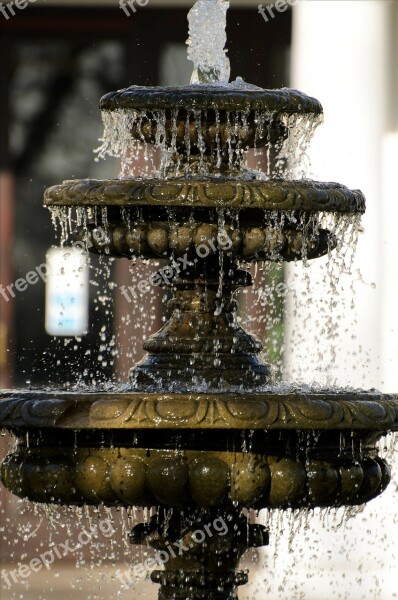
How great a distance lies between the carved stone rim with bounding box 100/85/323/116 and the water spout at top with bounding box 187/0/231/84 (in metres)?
0.61

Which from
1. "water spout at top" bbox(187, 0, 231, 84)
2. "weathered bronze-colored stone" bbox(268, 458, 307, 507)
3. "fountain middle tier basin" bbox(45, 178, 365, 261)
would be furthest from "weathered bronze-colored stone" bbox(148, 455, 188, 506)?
"water spout at top" bbox(187, 0, 231, 84)

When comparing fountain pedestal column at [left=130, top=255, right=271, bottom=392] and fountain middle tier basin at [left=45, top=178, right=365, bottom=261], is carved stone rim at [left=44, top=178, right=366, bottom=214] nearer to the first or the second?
fountain middle tier basin at [left=45, top=178, right=365, bottom=261]

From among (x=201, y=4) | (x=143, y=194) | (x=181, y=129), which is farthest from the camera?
(x=201, y=4)

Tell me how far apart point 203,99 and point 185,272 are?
1.99 feet

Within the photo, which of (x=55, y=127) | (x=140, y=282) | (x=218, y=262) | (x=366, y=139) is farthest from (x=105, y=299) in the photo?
(x=218, y=262)

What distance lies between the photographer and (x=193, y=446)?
15.9 ft

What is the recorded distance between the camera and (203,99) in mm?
5270

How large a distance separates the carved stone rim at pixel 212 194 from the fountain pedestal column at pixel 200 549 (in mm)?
1012

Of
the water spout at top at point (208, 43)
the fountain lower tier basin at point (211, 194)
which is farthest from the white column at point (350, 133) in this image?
the fountain lower tier basin at point (211, 194)

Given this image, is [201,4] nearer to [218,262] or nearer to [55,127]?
[218,262]

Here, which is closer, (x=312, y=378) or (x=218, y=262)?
(x=218, y=262)

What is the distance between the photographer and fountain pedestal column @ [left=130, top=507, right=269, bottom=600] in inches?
203

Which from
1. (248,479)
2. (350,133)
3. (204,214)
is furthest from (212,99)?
(350,133)

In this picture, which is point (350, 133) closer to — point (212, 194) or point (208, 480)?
point (212, 194)
